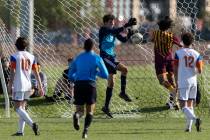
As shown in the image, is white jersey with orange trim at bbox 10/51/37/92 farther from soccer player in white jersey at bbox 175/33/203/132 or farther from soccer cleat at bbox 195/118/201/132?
soccer cleat at bbox 195/118/201/132

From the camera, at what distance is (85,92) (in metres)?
Answer: 14.3

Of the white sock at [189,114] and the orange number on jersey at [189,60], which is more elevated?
the orange number on jersey at [189,60]

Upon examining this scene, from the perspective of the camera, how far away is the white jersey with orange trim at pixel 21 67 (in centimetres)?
1486

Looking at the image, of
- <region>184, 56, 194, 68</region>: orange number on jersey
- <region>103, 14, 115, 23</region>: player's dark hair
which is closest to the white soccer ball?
<region>103, 14, 115, 23</region>: player's dark hair

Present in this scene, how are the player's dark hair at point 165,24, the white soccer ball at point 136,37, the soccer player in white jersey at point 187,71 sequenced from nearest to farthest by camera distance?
the soccer player in white jersey at point 187,71 < the white soccer ball at point 136,37 < the player's dark hair at point 165,24

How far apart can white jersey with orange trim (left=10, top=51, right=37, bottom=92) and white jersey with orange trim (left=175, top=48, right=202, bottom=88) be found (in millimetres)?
2543

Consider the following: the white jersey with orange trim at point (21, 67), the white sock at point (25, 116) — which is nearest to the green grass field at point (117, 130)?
the white sock at point (25, 116)

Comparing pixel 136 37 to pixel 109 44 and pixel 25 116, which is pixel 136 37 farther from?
pixel 25 116

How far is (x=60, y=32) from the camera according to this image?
44.4 meters

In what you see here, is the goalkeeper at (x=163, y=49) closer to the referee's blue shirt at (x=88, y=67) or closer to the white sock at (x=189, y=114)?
the white sock at (x=189, y=114)

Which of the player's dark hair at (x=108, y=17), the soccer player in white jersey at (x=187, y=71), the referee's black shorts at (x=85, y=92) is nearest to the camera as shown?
the referee's black shorts at (x=85, y=92)

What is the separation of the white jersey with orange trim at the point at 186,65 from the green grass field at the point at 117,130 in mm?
890

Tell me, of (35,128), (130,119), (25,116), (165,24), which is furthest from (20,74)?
(165,24)

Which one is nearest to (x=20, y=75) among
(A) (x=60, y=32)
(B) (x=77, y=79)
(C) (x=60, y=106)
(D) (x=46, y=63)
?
(B) (x=77, y=79)
